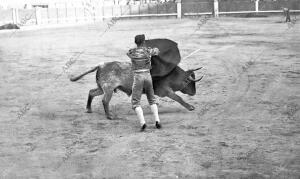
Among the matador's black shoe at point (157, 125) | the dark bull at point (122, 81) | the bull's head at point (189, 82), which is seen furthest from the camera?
the bull's head at point (189, 82)

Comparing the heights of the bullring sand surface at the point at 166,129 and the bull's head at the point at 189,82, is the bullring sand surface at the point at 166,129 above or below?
below

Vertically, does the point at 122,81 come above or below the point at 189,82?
above

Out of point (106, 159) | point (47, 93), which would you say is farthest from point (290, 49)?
point (106, 159)

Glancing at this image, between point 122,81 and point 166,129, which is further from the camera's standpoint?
point 122,81

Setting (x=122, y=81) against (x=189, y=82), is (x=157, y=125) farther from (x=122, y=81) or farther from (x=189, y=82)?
(x=189, y=82)

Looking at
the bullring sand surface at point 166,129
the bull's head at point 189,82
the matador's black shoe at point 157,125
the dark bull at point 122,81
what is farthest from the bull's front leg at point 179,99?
the matador's black shoe at point 157,125

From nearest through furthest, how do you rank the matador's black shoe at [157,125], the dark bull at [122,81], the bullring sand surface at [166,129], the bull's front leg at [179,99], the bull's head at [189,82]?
the bullring sand surface at [166,129] < the matador's black shoe at [157,125] < the dark bull at [122,81] < the bull's front leg at [179,99] < the bull's head at [189,82]

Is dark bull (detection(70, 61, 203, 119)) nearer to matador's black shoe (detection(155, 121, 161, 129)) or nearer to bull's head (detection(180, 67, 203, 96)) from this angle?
bull's head (detection(180, 67, 203, 96))

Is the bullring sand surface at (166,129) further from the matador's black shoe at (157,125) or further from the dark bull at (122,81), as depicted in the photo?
the dark bull at (122,81)

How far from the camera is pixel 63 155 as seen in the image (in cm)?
636

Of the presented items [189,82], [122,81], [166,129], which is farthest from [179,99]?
[166,129]

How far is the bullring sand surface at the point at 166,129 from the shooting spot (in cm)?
573

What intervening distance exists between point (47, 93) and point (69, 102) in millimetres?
1429

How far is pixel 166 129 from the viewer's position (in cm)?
758
